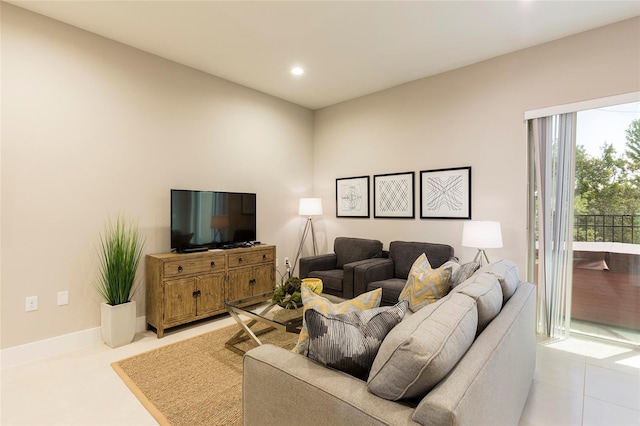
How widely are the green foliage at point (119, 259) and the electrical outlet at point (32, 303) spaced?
0.46 metres

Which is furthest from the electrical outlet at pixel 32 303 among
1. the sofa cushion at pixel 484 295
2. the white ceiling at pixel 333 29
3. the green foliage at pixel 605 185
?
the green foliage at pixel 605 185

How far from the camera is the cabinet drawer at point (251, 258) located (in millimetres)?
3781

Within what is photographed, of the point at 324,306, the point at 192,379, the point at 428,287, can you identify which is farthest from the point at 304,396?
the point at 192,379

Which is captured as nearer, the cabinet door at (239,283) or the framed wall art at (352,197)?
the cabinet door at (239,283)

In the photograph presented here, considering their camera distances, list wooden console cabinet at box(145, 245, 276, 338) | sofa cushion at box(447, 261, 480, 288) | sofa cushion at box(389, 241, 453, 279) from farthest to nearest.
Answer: sofa cushion at box(389, 241, 453, 279) → wooden console cabinet at box(145, 245, 276, 338) → sofa cushion at box(447, 261, 480, 288)

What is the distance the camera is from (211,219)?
376 cm

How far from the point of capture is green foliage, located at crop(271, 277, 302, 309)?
Answer: 2680 millimetres

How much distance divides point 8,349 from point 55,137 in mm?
1845

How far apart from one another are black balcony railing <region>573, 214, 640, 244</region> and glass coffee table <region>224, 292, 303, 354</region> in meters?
2.90

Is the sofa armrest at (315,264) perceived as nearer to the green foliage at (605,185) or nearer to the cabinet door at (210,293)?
the cabinet door at (210,293)

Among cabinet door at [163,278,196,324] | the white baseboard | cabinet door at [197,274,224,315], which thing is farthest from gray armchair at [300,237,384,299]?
the white baseboard

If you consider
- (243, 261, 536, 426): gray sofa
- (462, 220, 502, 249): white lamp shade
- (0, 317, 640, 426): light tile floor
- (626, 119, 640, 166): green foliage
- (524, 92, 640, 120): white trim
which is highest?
(524, 92, 640, 120): white trim

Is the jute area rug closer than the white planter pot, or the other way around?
the jute area rug

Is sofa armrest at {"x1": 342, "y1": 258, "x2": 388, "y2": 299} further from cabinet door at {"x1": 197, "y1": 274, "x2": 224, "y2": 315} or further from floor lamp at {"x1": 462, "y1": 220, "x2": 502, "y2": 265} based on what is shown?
cabinet door at {"x1": 197, "y1": 274, "x2": 224, "y2": 315}
